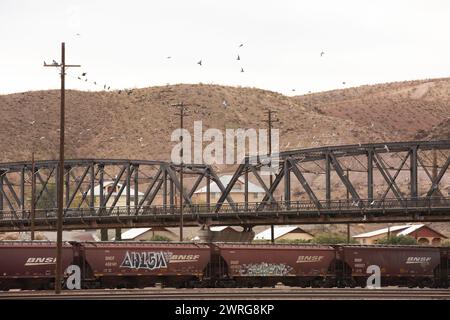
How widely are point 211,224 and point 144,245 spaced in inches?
1427

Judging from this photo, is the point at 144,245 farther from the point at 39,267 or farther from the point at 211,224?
the point at 211,224

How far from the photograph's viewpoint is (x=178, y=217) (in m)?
106

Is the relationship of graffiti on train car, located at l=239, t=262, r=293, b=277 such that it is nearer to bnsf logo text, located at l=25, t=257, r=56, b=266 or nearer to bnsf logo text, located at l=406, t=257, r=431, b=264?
bnsf logo text, located at l=406, t=257, r=431, b=264

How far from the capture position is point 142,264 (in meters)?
67.7

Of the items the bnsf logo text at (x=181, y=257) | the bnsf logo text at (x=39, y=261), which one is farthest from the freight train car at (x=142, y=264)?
the bnsf logo text at (x=39, y=261)

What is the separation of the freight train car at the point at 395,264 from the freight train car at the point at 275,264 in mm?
1179

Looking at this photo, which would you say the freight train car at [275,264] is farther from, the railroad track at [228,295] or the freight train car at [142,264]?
the railroad track at [228,295]

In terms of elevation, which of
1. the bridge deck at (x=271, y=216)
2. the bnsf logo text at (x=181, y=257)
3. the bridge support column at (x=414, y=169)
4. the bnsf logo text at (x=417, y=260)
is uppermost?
the bridge support column at (x=414, y=169)

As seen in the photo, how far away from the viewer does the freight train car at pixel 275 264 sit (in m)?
70.0

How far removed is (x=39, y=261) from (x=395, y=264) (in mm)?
23694

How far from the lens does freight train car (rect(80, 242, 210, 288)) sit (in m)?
66.2

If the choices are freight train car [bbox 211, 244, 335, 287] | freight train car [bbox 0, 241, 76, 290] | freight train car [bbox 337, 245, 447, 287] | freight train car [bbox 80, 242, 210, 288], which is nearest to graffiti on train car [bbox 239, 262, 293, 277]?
freight train car [bbox 211, 244, 335, 287]
